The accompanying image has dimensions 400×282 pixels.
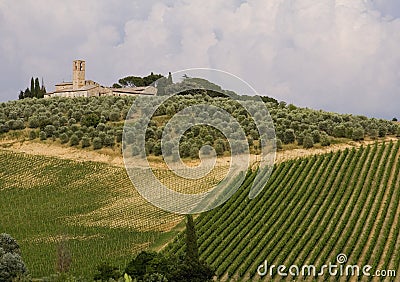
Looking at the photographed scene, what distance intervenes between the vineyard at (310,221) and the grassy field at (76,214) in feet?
8.15

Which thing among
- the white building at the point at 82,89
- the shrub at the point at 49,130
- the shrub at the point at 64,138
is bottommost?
the shrub at the point at 64,138

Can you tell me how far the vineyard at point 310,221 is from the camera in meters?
23.3

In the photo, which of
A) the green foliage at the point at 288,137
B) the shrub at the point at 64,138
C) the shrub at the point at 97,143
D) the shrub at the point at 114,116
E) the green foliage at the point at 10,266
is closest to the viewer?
the green foliage at the point at 10,266

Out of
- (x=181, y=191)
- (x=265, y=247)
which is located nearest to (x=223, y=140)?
(x=181, y=191)

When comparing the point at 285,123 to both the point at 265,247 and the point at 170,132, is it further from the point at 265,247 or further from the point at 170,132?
the point at 265,247

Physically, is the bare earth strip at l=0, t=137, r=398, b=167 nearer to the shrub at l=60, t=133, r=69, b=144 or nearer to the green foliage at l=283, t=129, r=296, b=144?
the shrub at l=60, t=133, r=69, b=144

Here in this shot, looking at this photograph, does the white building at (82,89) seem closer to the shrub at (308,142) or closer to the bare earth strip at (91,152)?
the bare earth strip at (91,152)

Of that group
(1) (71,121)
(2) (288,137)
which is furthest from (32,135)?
(2) (288,137)

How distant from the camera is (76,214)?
30.8 m

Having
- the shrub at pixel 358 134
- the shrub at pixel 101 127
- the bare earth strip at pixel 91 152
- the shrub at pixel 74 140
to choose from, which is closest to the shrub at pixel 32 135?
the bare earth strip at pixel 91 152

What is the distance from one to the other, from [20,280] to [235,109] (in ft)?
104

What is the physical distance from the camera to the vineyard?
2328cm

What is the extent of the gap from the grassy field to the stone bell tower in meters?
25.8

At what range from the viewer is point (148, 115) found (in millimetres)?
47094
